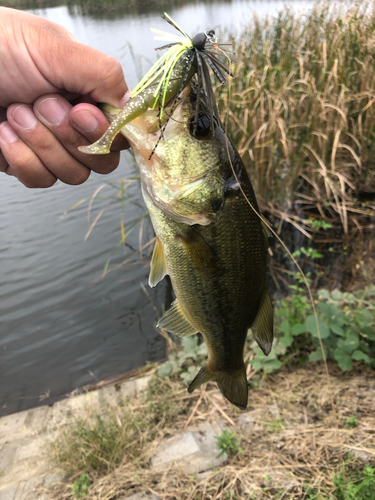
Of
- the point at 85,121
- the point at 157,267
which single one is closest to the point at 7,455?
the point at 157,267

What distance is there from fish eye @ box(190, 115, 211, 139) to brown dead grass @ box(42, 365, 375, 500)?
2224 mm

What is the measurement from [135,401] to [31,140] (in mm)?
2684

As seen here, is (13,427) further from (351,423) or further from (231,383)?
(351,423)

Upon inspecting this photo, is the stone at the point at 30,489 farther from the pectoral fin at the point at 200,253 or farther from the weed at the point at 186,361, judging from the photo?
the pectoral fin at the point at 200,253

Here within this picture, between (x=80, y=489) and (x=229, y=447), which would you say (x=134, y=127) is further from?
(x=80, y=489)

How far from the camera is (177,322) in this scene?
66.0 inches

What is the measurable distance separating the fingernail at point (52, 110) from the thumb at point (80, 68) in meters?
0.09

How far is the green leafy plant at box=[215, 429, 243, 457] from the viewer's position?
98.8 inches

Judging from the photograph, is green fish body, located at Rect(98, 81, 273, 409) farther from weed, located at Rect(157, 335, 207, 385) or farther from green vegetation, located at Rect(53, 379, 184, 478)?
weed, located at Rect(157, 335, 207, 385)

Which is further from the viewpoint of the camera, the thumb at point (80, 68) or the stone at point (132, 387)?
the stone at point (132, 387)

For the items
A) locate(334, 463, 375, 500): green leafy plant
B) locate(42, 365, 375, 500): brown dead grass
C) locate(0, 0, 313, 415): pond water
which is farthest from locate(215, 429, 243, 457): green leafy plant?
locate(0, 0, 313, 415): pond water

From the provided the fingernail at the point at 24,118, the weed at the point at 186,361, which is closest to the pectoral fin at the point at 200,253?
the fingernail at the point at 24,118

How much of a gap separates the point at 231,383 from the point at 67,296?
14.4 feet

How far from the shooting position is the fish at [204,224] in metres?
1.23
